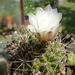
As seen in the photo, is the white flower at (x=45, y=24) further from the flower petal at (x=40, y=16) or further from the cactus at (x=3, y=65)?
the cactus at (x=3, y=65)

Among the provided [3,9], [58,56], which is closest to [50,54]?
[58,56]

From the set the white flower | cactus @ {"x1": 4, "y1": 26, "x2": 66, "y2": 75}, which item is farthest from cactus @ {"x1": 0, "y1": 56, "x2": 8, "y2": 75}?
the white flower

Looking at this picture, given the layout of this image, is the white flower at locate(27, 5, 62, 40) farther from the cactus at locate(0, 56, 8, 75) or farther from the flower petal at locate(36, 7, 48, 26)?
the cactus at locate(0, 56, 8, 75)

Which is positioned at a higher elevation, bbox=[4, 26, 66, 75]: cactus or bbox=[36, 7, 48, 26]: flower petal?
bbox=[36, 7, 48, 26]: flower petal

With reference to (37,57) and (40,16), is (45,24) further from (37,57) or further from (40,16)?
(37,57)

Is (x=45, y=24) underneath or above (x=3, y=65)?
above

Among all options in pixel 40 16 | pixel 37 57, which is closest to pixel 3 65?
pixel 37 57

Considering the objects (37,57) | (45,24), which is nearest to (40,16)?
(45,24)

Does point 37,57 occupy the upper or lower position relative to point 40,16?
lower

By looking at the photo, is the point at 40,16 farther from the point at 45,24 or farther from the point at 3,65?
the point at 3,65
